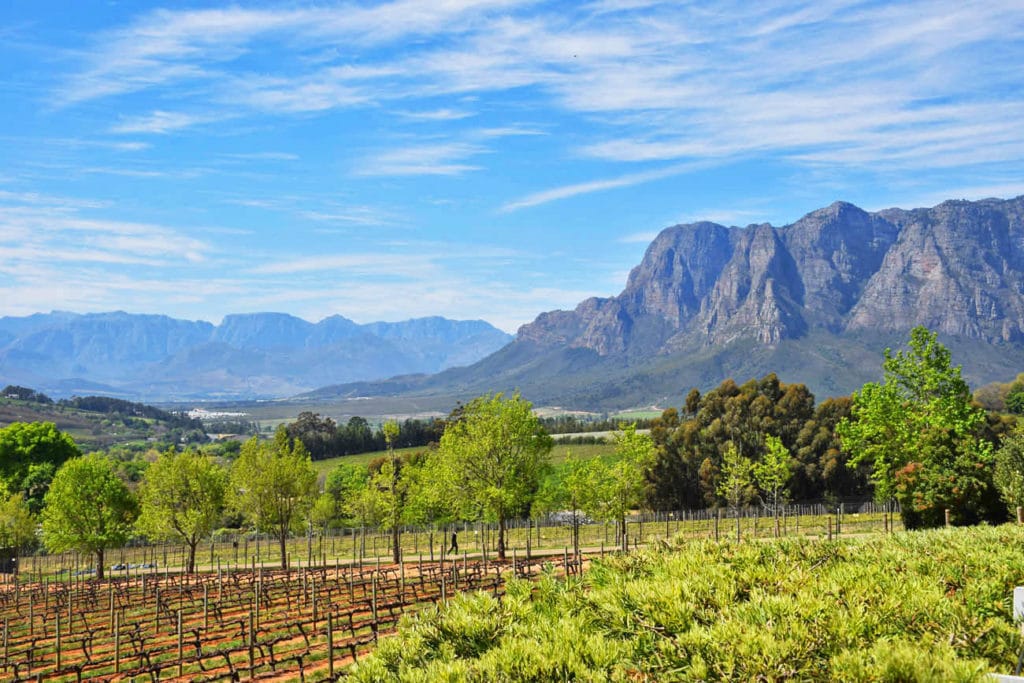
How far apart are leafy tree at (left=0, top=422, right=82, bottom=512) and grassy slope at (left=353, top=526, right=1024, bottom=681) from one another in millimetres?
88899

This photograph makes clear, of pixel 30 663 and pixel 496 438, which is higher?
pixel 496 438

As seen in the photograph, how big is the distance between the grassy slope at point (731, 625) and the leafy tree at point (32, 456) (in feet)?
292

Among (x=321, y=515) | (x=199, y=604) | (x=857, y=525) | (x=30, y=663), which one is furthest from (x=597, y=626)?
(x=321, y=515)

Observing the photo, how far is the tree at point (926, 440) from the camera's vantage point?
1681 inches

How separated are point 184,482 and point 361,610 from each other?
117 feet

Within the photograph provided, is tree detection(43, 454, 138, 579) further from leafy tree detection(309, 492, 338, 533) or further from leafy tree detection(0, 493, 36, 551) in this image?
leafy tree detection(309, 492, 338, 533)

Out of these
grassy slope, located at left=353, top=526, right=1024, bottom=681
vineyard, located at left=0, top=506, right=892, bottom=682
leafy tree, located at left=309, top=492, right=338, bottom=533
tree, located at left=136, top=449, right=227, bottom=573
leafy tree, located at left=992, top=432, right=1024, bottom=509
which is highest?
grassy slope, located at left=353, top=526, right=1024, bottom=681

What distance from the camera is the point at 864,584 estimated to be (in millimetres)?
11430

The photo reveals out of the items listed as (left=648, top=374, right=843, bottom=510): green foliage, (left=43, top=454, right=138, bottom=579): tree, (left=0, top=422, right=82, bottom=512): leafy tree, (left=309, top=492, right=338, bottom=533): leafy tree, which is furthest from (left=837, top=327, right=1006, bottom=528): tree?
(left=0, top=422, right=82, bottom=512): leafy tree

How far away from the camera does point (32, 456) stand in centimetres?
9338

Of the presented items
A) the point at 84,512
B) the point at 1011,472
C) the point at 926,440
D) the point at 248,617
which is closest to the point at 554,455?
the point at 84,512

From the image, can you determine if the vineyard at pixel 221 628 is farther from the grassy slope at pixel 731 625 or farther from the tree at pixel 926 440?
the tree at pixel 926 440

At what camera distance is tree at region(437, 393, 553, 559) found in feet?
176

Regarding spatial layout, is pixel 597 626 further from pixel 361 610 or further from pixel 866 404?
pixel 866 404
